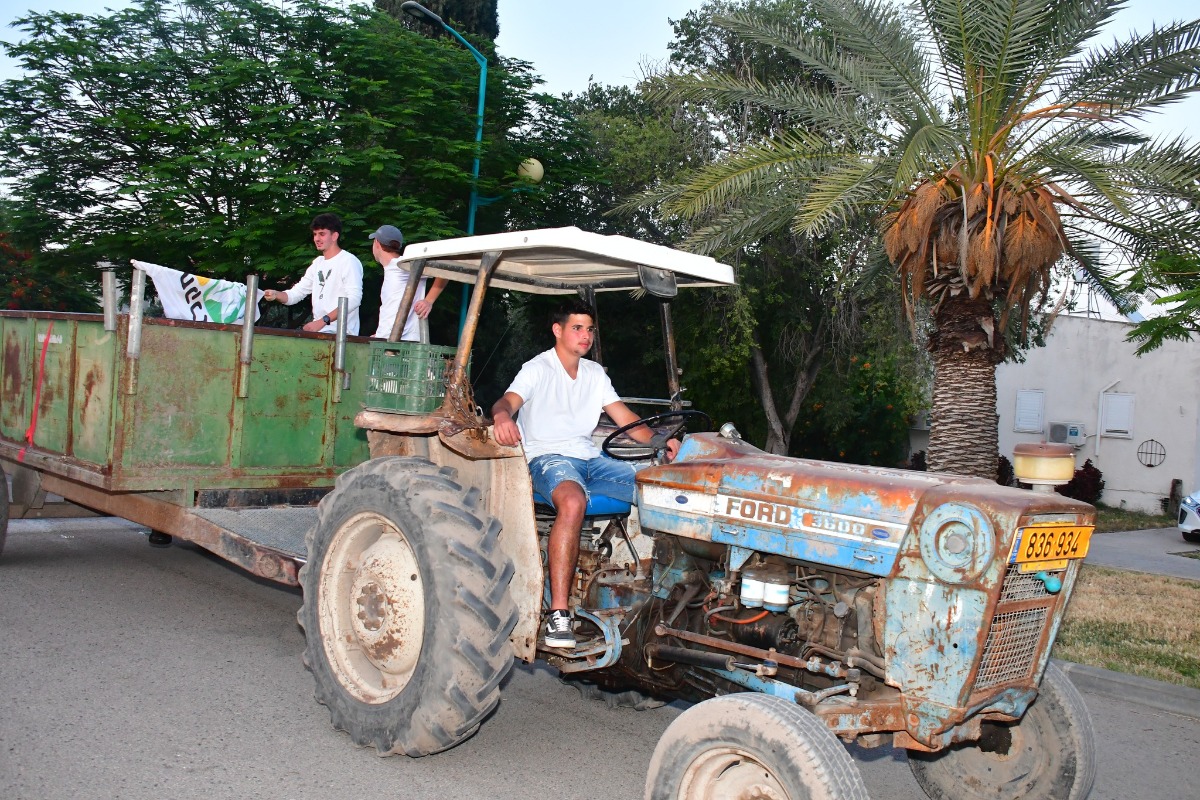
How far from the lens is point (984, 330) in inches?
425

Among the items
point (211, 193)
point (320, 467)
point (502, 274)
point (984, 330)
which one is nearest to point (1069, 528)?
point (502, 274)

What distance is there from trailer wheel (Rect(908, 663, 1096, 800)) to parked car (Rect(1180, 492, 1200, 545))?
1498 cm

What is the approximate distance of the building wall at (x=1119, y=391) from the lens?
24.9 m

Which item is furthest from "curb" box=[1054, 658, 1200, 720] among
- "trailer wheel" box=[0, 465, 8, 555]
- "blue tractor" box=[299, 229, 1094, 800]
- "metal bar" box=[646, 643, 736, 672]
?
"trailer wheel" box=[0, 465, 8, 555]

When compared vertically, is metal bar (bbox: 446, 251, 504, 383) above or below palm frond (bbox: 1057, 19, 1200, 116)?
below

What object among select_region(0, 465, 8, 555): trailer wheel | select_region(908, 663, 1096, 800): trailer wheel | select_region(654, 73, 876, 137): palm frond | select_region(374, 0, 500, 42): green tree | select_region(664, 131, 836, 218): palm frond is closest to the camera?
select_region(908, 663, 1096, 800): trailer wheel

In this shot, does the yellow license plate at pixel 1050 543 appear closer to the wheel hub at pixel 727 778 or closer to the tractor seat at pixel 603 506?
the wheel hub at pixel 727 778

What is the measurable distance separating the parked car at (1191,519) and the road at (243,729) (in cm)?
1221

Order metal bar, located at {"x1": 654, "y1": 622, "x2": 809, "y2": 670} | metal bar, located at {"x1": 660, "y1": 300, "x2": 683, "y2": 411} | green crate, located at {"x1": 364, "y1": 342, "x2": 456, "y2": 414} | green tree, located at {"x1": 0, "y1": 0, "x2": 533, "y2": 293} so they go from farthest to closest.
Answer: green tree, located at {"x1": 0, "y1": 0, "x2": 533, "y2": 293} < metal bar, located at {"x1": 660, "y1": 300, "x2": 683, "y2": 411} < green crate, located at {"x1": 364, "y1": 342, "x2": 456, "y2": 414} < metal bar, located at {"x1": 654, "y1": 622, "x2": 809, "y2": 670}

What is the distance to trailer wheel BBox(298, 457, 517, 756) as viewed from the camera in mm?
4309

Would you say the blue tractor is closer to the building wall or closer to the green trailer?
the green trailer

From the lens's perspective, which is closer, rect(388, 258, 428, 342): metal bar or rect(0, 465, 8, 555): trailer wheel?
rect(388, 258, 428, 342): metal bar

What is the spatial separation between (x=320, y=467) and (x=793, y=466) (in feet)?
12.3

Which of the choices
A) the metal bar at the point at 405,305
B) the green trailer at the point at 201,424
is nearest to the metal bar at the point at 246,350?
the green trailer at the point at 201,424
